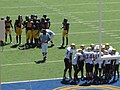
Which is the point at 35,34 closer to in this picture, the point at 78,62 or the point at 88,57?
the point at 78,62

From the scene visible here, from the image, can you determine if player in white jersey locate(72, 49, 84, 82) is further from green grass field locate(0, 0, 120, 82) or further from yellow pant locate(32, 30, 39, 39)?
yellow pant locate(32, 30, 39, 39)

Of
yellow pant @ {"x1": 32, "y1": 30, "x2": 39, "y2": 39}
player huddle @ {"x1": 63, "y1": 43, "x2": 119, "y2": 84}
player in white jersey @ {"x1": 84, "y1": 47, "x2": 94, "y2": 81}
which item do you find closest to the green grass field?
yellow pant @ {"x1": 32, "y1": 30, "x2": 39, "y2": 39}

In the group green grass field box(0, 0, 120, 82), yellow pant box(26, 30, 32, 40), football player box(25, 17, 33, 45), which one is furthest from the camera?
yellow pant box(26, 30, 32, 40)

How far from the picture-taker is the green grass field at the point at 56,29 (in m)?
17.5

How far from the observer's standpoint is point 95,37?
22625 millimetres

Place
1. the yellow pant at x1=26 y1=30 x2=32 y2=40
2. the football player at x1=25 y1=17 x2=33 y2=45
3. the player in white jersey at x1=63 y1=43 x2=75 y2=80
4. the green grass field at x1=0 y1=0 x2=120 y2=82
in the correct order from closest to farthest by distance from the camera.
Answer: the player in white jersey at x1=63 y1=43 x2=75 y2=80, the green grass field at x1=0 y1=0 x2=120 y2=82, the football player at x1=25 y1=17 x2=33 y2=45, the yellow pant at x1=26 y1=30 x2=32 y2=40

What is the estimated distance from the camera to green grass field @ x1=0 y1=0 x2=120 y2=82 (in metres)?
17.5

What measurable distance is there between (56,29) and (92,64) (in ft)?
26.6

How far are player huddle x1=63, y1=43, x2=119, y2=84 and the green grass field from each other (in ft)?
3.03

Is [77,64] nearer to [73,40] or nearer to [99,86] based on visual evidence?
[99,86]

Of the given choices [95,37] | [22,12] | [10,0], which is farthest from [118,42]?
[10,0]

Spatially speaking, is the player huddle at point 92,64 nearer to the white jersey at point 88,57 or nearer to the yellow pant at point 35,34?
the white jersey at point 88,57

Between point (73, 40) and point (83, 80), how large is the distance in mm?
5637

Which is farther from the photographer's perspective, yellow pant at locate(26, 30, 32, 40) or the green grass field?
yellow pant at locate(26, 30, 32, 40)
